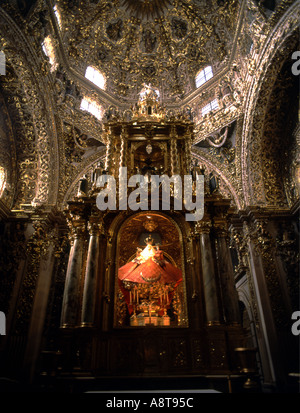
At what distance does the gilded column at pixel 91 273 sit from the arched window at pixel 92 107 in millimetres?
9445

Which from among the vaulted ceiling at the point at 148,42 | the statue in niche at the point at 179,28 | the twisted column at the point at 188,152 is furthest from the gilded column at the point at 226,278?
the statue in niche at the point at 179,28

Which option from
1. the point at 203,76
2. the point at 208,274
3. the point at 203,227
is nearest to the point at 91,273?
the point at 208,274

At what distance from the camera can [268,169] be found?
41.7ft

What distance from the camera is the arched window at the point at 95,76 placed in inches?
673

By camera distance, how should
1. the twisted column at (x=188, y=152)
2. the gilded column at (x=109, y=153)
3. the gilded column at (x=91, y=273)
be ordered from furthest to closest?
the twisted column at (x=188, y=152) → the gilded column at (x=109, y=153) → the gilded column at (x=91, y=273)

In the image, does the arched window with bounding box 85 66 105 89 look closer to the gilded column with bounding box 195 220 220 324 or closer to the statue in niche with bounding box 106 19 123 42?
the statue in niche with bounding box 106 19 123 42

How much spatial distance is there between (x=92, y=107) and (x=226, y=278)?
12794 millimetres

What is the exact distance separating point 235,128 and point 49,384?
1267 cm

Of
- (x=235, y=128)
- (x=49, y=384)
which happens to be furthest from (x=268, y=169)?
(x=49, y=384)

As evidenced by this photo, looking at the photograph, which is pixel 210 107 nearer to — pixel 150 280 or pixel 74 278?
pixel 150 280

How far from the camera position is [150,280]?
351 inches

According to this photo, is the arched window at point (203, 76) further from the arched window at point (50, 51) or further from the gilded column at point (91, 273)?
the gilded column at point (91, 273)

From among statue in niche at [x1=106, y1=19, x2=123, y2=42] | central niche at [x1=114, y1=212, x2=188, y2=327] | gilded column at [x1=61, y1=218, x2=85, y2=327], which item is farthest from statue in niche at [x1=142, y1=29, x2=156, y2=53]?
gilded column at [x1=61, y1=218, x2=85, y2=327]

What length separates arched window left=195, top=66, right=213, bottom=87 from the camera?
17266 millimetres
